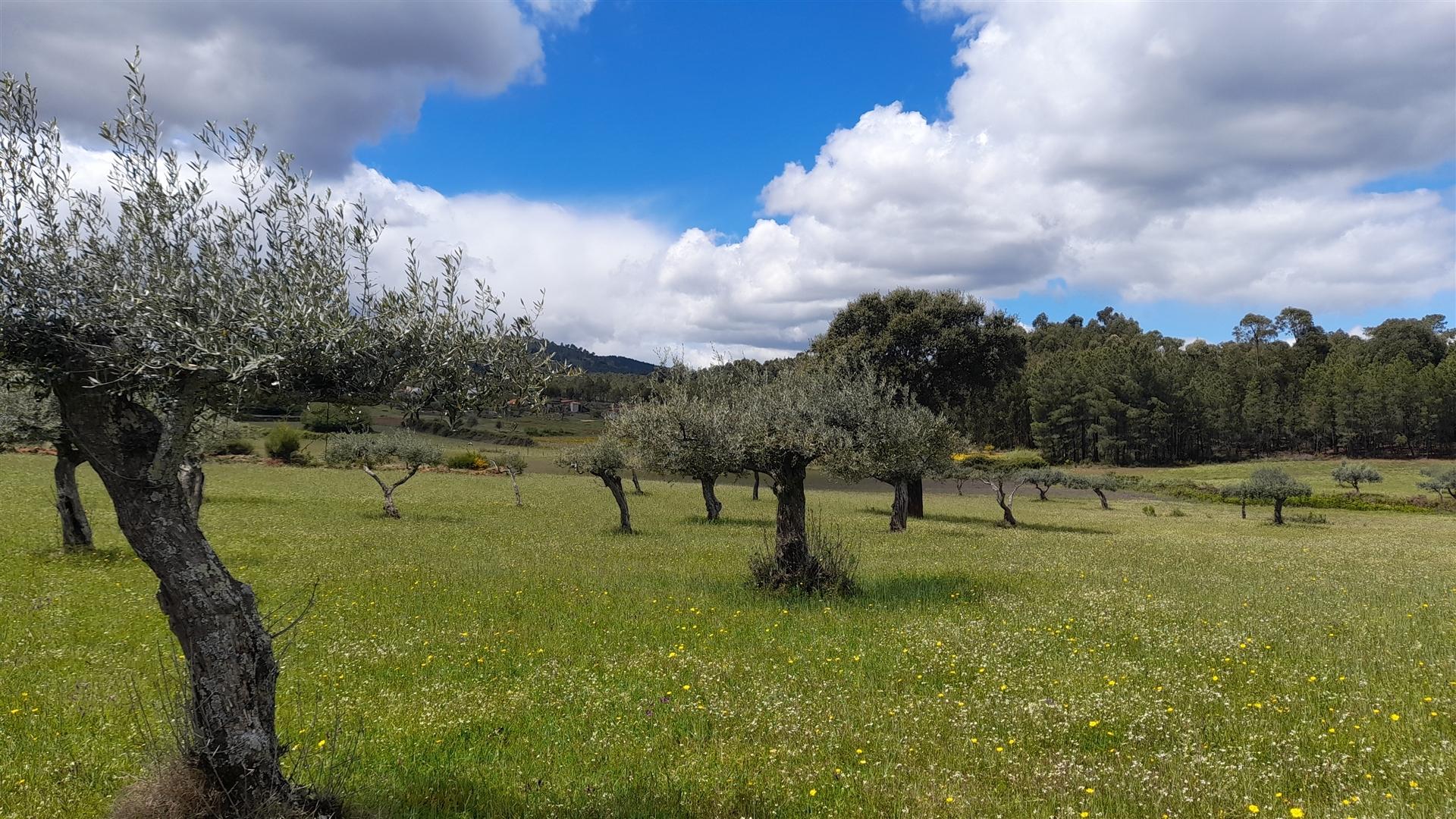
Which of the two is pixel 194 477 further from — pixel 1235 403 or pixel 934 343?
pixel 1235 403

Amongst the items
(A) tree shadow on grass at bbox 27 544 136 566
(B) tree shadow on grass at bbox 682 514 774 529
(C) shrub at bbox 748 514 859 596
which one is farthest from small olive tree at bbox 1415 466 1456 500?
(A) tree shadow on grass at bbox 27 544 136 566

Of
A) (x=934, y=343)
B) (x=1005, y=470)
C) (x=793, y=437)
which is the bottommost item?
(x=1005, y=470)

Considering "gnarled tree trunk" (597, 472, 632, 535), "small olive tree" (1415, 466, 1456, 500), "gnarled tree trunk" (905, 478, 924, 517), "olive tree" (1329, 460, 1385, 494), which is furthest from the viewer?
"olive tree" (1329, 460, 1385, 494)

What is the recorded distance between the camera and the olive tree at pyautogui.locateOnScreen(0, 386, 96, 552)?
2097 centimetres

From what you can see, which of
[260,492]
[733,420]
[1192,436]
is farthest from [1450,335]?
[260,492]

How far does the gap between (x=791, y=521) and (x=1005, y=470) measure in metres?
52.8

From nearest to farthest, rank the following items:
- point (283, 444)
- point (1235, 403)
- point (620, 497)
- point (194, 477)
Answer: point (194, 477), point (620, 497), point (283, 444), point (1235, 403)

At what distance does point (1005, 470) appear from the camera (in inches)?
2579

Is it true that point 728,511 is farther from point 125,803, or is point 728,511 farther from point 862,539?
point 125,803

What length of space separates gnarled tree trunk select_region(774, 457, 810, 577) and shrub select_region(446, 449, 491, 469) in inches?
2570

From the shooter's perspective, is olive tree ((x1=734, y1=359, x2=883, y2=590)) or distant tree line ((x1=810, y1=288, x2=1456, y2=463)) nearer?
olive tree ((x1=734, y1=359, x2=883, y2=590))

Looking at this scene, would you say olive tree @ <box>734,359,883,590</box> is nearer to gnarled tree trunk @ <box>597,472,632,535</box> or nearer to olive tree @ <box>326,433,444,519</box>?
gnarled tree trunk @ <box>597,472,632,535</box>

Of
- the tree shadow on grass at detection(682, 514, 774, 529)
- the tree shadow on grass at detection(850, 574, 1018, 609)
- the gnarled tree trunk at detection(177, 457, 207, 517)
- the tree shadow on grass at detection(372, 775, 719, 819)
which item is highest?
the gnarled tree trunk at detection(177, 457, 207, 517)

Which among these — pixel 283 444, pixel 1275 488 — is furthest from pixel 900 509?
pixel 283 444
